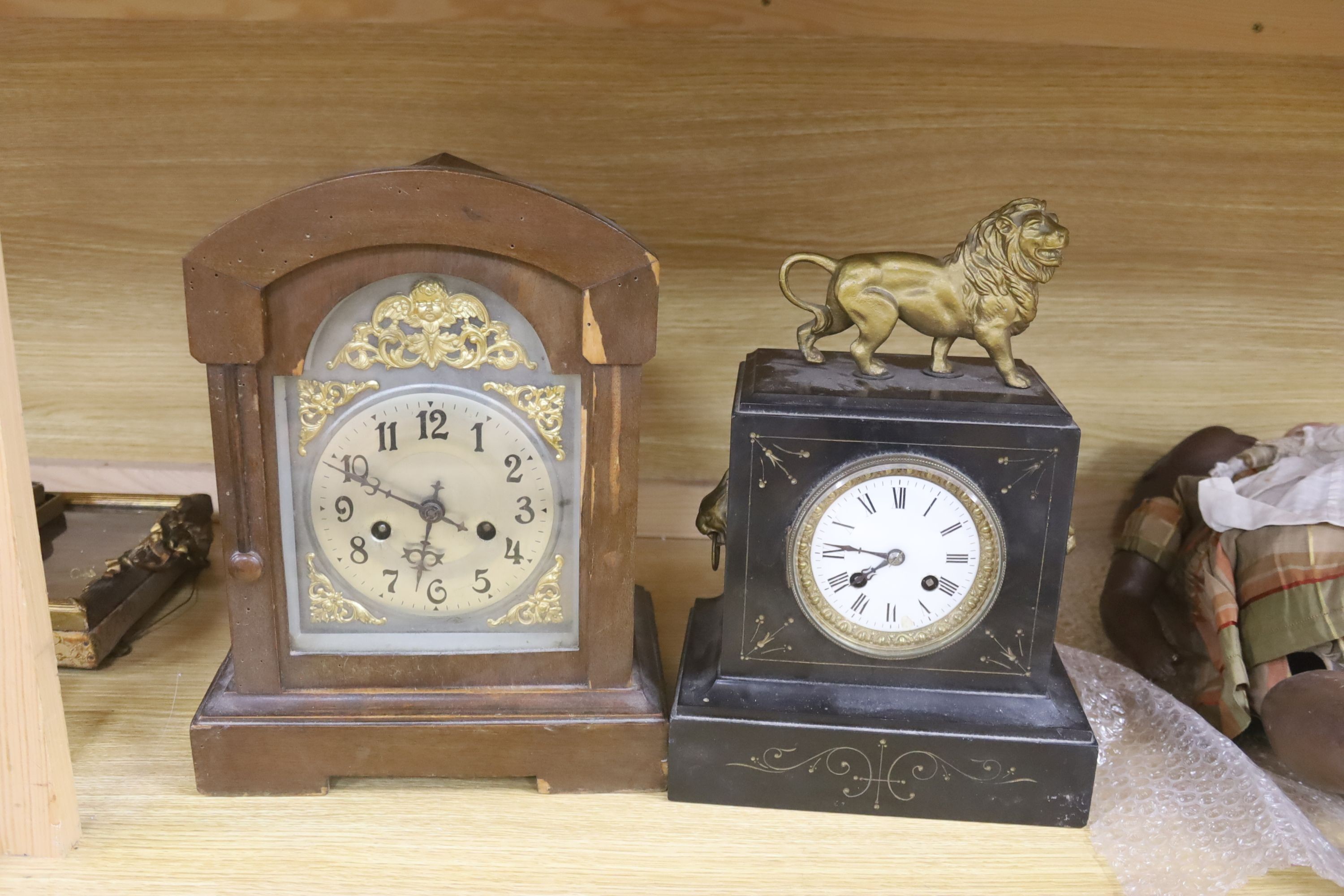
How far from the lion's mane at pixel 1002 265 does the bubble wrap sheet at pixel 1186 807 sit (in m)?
0.43

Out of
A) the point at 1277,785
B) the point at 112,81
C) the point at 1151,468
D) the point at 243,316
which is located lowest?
the point at 1277,785

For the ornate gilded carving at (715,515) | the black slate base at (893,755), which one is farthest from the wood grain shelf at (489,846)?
the ornate gilded carving at (715,515)

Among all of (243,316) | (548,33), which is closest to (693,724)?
(243,316)

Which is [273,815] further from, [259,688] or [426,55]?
[426,55]

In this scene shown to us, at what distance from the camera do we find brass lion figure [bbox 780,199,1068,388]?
37.8 inches

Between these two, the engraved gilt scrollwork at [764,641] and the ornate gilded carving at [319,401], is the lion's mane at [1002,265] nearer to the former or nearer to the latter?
the engraved gilt scrollwork at [764,641]

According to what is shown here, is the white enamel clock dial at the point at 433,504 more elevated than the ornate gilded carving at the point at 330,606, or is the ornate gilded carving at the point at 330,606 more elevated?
the white enamel clock dial at the point at 433,504

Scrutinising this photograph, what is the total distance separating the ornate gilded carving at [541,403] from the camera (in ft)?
3.04

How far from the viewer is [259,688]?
3.23 feet

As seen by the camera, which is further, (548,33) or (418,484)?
(548,33)

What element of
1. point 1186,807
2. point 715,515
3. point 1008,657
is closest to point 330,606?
point 715,515

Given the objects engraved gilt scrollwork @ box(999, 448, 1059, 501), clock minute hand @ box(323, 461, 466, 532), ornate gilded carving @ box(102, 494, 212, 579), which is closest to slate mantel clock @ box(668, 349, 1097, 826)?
engraved gilt scrollwork @ box(999, 448, 1059, 501)

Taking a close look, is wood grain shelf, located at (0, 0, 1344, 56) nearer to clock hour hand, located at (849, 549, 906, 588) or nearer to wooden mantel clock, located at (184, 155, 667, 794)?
wooden mantel clock, located at (184, 155, 667, 794)

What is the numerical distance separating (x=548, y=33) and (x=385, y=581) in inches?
25.4
